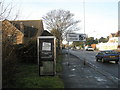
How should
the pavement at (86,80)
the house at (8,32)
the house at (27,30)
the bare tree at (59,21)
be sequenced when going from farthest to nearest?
the bare tree at (59,21) < the house at (27,30) < the pavement at (86,80) < the house at (8,32)

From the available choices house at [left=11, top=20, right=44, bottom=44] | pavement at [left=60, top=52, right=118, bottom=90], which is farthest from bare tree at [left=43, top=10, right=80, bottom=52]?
pavement at [left=60, top=52, right=118, bottom=90]

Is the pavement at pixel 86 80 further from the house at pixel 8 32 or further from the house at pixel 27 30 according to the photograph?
the house at pixel 27 30

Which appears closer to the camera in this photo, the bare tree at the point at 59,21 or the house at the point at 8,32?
the house at the point at 8,32

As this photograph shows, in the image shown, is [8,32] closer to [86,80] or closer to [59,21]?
[86,80]

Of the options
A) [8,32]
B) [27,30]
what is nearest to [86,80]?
[8,32]

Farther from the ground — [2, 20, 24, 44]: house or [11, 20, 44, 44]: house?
[11, 20, 44, 44]: house

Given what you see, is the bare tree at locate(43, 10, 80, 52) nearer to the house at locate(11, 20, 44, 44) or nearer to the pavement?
the house at locate(11, 20, 44, 44)

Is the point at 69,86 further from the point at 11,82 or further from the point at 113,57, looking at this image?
the point at 113,57

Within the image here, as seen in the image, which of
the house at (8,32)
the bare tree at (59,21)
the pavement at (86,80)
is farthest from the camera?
the bare tree at (59,21)

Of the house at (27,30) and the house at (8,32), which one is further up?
the house at (27,30)

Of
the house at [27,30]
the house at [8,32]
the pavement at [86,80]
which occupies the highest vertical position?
the house at [27,30]

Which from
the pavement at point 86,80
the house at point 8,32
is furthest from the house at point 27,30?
the pavement at point 86,80

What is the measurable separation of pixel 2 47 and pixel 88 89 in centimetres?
372

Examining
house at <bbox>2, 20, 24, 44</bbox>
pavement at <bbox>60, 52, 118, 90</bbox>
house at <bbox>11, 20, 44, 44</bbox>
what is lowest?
pavement at <bbox>60, 52, 118, 90</bbox>
